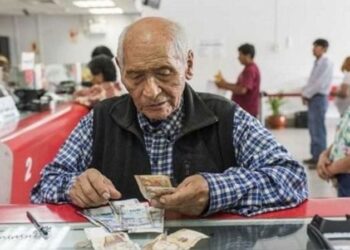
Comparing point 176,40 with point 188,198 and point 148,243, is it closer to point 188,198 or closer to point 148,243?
point 188,198

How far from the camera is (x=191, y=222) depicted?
3.59 feet

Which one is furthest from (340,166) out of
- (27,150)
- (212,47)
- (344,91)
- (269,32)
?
(269,32)

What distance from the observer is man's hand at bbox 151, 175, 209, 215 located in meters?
1.07

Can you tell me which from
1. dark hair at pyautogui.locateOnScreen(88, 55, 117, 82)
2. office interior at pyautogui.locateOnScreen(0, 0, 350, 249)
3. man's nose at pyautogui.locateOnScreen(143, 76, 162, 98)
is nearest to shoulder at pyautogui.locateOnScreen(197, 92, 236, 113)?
man's nose at pyautogui.locateOnScreen(143, 76, 162, 98)

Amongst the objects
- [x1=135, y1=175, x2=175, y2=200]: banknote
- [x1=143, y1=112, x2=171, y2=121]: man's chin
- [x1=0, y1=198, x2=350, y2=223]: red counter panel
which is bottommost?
[x1=0, y1=198, x2=350, y2=223]: red counter panel

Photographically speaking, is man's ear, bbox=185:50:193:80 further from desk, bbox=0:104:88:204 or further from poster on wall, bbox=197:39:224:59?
poster on wall, bbox=197:39:224:59

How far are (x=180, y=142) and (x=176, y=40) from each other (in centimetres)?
33

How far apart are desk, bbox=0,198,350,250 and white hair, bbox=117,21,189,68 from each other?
0.47 m

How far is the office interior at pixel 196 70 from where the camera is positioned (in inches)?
43.8

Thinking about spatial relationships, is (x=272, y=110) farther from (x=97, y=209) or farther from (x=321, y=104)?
(x=97, y=209)

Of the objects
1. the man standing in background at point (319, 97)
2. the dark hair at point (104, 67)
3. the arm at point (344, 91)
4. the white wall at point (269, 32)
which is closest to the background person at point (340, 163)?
the arm at point (344, 91)

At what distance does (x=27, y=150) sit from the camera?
8.31 feet

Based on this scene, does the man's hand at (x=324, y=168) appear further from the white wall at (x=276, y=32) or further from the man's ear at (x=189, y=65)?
the white wall at (x=276, y=32)

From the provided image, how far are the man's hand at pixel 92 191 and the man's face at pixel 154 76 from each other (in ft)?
0.90
